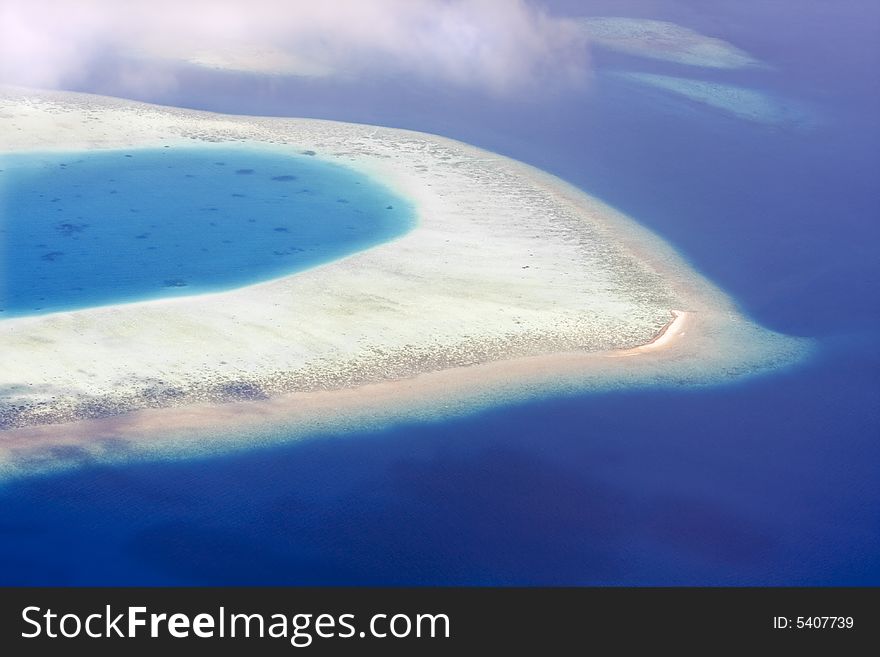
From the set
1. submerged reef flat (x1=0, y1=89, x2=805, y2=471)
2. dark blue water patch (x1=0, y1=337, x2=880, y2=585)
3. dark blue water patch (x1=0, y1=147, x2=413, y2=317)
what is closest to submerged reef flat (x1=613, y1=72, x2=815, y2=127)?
submerged reef flat (x1=0, y1=89, x2=805, y2=471)

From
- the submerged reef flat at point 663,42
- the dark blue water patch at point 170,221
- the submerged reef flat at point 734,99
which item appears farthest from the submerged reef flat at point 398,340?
the submerged reef flat at point 663,42

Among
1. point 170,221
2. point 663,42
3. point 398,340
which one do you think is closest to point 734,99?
point 663,42

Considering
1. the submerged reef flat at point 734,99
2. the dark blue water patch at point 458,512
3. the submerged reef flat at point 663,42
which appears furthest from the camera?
the submerged reef flat at point 663,42

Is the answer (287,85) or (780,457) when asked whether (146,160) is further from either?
(780,457)

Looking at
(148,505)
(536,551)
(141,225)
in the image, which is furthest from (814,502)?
(141,225)

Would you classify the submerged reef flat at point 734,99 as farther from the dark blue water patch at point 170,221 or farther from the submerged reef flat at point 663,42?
the dark blue water patch at point 170,221

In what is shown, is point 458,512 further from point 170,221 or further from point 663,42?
point 663,42
